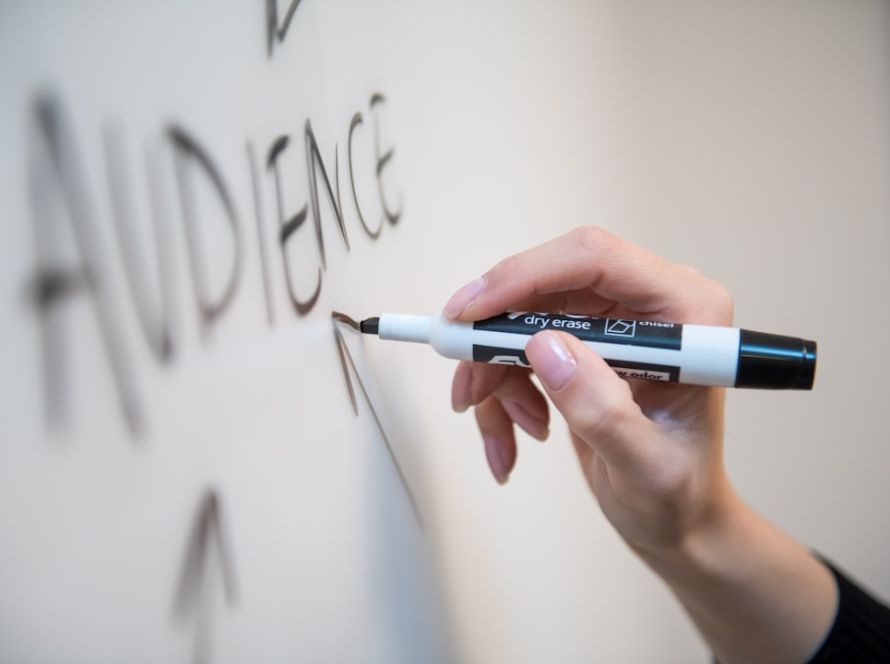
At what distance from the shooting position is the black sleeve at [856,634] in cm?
41

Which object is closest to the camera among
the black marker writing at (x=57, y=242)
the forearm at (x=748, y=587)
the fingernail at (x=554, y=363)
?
the black marker writing at (x=57, y=242)

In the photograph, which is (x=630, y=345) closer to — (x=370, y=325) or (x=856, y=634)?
(x=370, y=325)

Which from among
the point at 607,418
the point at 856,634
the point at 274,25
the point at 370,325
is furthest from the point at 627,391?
the point at 856,634

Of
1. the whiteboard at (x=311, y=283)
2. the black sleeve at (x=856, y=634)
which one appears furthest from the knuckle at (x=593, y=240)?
the black sleeve at (x=856, y=634)

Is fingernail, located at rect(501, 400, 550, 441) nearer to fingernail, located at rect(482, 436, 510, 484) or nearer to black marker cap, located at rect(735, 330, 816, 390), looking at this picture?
fingernail, located at rect(482, 436, 510, 484)

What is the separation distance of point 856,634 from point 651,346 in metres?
0.35

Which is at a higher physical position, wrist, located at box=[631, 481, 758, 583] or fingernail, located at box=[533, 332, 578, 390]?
fingernail, located at box=[533, 332, 578, 390]

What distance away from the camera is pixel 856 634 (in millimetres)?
413

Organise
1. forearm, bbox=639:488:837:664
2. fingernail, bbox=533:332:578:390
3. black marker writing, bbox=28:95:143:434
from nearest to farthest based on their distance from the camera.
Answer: black marker writing, bbox=28:95:143:434
fingernail, bbox=533:332:578:390
forearm, bbox=639:488:837:664

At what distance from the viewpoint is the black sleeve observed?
408 millimetres

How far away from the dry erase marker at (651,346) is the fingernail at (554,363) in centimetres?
2

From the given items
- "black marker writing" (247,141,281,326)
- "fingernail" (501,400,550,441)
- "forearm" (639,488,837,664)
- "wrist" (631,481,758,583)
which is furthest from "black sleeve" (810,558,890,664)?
"black marker writing" (247,141,281,326)

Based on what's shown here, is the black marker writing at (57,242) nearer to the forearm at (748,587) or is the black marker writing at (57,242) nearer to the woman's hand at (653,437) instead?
the woman's hand at (653,437)

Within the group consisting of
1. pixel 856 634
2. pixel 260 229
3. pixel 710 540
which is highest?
pixel 260 229
